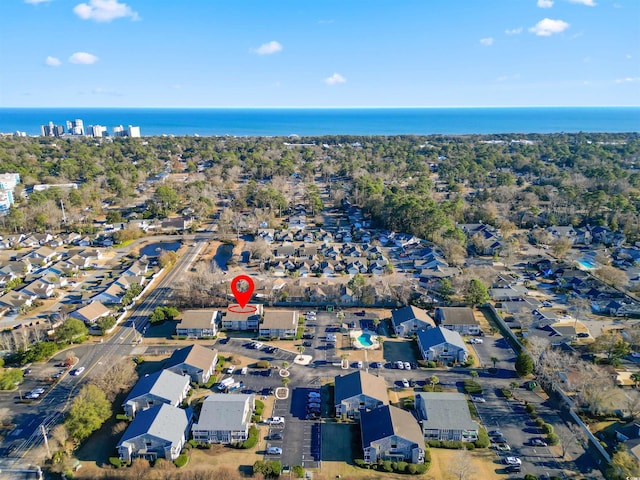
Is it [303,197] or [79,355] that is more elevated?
[303,197]

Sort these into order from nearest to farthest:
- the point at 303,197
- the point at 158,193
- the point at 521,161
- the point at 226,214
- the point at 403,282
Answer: the point at 403,282, the point at 226,214, the point at 158,193, the point at 303,197, the point at 521,161

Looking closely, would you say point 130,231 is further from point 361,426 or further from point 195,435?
point 361,426

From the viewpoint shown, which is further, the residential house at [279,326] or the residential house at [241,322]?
the residential house at [241,322]

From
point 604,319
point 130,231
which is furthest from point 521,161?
point 130,231

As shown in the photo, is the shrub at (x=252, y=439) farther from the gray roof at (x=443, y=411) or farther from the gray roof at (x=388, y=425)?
the gray roof at (x=443, y=411)

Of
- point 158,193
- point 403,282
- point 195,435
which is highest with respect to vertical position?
point 158,193

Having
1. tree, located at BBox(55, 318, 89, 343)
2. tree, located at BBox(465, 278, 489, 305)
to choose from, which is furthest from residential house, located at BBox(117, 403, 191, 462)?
tree, located at BBox(465, 278, 489, 305)

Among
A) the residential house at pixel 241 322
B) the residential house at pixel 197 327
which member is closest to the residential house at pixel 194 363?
the residential house at pixel 197 327
